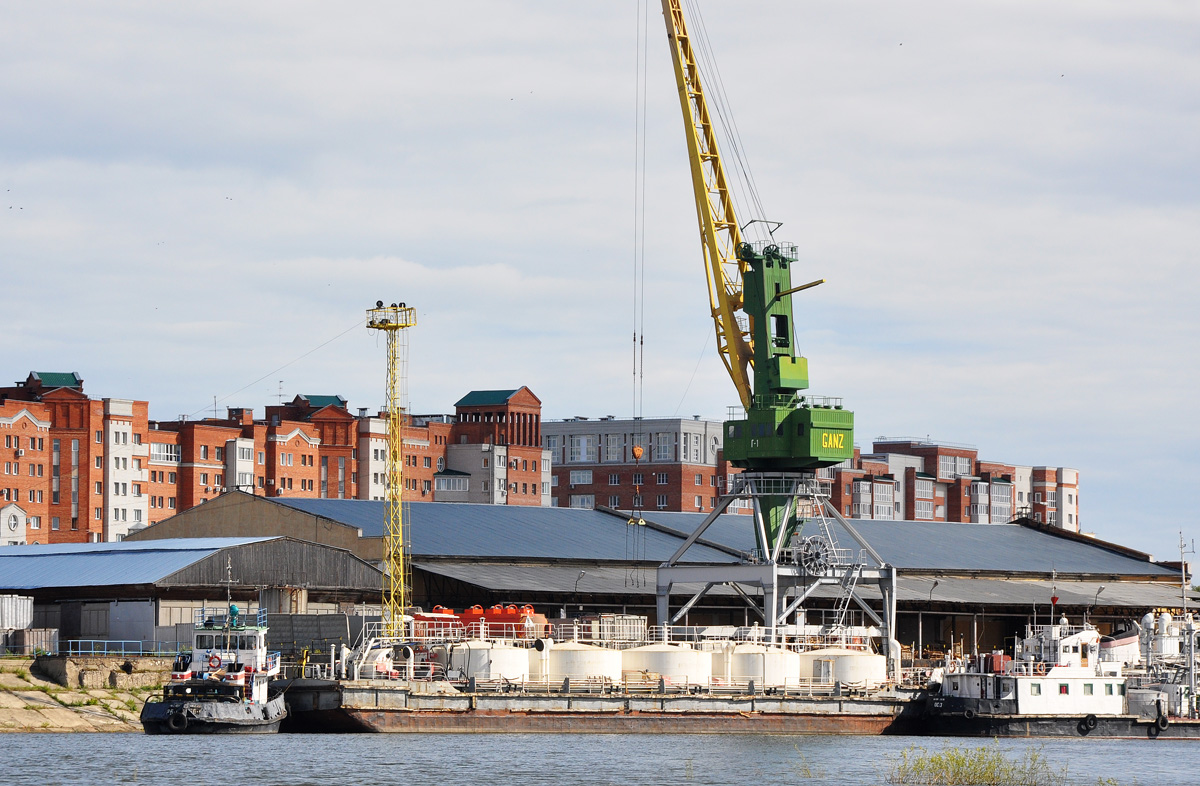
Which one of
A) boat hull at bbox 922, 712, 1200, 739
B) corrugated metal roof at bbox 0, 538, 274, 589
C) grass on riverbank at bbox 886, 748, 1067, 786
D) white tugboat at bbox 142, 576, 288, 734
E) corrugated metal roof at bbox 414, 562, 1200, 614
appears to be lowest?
boat hull at bbox 922, 712, 1200, 739

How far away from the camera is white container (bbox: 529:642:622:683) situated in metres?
84.3

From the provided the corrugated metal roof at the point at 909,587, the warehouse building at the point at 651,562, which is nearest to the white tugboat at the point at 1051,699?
the corrugated metal roof at the point at 909,587

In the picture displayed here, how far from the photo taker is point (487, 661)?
82562mm

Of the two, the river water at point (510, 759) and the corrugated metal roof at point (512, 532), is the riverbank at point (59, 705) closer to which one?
the river water at point (510, 759)

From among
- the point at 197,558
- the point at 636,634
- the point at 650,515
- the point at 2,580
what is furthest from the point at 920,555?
→ the point at 2,580

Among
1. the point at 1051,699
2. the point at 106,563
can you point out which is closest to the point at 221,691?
the point at 106,563

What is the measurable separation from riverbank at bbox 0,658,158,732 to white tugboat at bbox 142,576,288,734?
245 inches

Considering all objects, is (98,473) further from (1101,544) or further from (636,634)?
(636,634)

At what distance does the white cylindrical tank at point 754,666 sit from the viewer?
8900cm

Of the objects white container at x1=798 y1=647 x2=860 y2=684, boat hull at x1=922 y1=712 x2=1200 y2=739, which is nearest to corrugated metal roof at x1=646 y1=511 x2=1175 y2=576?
white container at x1=798 y1=647 x2=860 y2=684

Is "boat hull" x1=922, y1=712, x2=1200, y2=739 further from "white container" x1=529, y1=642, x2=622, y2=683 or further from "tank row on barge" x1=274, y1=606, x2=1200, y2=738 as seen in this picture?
"white container" x1=529, y1=642, x2=622, y2=683

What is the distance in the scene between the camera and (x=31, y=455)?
189 meters

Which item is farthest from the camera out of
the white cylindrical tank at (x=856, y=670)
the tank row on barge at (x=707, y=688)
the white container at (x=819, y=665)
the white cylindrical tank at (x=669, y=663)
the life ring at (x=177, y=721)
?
the white container at (x=819, y=665)

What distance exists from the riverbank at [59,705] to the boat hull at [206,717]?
5739mm
